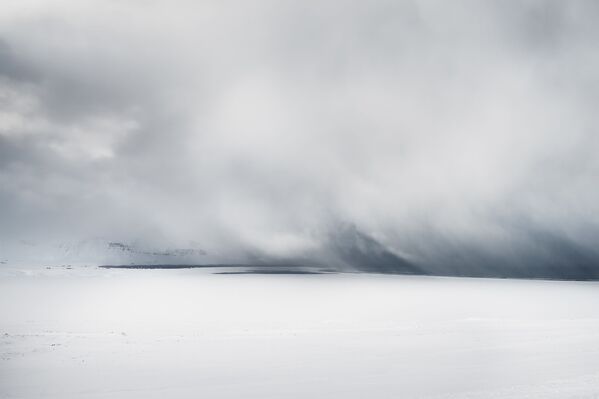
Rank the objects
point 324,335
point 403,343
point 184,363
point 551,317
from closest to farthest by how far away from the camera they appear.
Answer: point 184,363 → point 403,343 → point 324,335 → point 551,317

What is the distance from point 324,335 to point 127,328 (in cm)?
1360

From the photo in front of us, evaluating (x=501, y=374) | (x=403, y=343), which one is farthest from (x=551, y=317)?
(x=501, y=374)

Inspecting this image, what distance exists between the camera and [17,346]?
83.0 feet

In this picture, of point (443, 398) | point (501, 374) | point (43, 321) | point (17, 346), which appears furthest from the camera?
point (43, 321)

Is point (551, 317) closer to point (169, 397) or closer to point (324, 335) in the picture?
point (324, 335)

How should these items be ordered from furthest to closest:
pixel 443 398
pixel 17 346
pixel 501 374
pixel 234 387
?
pixel 17 346, pixel 501 374, pixel 234 387, pixel 443 398

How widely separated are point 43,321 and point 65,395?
2187cm

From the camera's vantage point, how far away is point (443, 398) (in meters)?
16.2

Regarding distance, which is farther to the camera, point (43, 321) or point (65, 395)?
point (43, 321)

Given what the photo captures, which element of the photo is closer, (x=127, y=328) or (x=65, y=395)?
(x=65, y=395)

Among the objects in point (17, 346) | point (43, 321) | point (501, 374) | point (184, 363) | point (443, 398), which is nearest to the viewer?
point (443, 398)

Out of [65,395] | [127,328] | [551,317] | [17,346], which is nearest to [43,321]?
[127,328]

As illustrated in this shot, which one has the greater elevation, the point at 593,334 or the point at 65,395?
the point at 593,334

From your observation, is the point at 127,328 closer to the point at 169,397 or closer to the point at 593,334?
the point at 169,397
